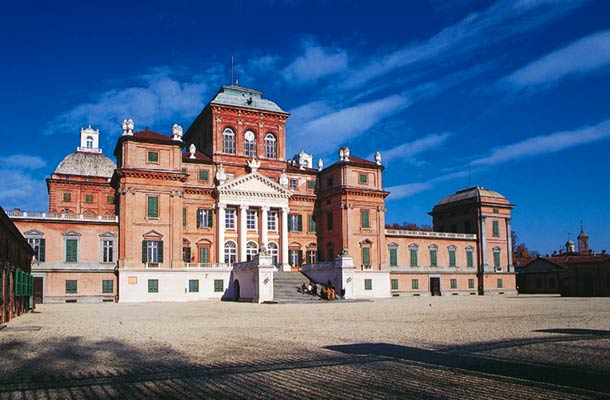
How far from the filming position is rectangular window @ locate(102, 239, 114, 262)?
47.9m

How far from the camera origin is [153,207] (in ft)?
159

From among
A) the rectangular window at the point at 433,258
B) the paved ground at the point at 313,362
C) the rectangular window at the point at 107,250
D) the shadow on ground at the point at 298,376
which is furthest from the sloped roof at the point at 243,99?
the shadow on ground at the point at 298,376

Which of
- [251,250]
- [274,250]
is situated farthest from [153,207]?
[274,250]

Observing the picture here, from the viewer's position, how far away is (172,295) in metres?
47.8

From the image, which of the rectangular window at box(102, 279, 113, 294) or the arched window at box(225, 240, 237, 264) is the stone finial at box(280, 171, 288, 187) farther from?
the rectangular window at box(102, 279, 113, 294)

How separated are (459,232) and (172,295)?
35.4 metres

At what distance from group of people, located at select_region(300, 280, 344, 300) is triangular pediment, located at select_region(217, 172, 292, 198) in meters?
10.8

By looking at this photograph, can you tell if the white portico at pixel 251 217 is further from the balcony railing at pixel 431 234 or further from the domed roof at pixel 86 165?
the domed roof at pixel 86 165

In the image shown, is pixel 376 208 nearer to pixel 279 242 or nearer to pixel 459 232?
pixel 279 242

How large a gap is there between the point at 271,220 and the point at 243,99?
43.9 ft

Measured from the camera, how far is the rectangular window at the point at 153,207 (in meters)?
48.3

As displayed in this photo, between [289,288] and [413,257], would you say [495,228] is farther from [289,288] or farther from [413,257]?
[289,288]

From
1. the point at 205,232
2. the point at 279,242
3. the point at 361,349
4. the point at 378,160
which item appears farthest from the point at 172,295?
the point at 361,349

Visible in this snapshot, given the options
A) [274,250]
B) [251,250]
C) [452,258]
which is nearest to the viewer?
[251,250]
